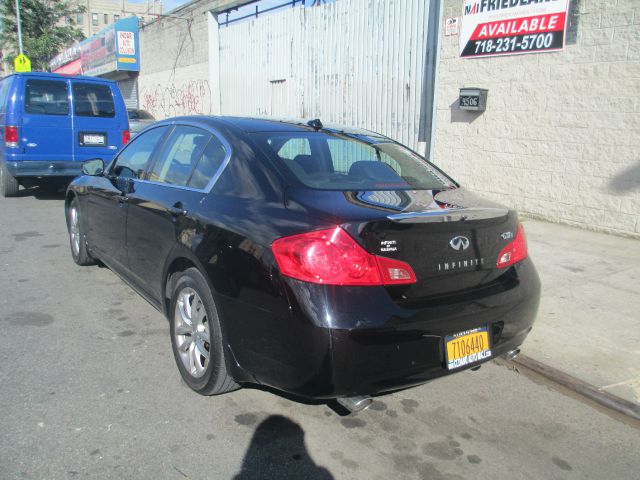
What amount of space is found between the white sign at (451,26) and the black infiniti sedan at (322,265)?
18.9 ft

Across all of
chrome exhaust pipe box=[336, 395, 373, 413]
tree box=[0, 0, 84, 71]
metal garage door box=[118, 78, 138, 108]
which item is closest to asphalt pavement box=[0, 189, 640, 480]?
chrome exhaust pipe box=[336, 395, 373, 413]

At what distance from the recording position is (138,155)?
4.62 m

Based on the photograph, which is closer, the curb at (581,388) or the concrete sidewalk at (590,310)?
the curb at (581,388)

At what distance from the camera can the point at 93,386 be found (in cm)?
347

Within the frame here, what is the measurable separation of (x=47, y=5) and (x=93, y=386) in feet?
124

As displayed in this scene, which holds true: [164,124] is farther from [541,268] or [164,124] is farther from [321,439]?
[541,268]

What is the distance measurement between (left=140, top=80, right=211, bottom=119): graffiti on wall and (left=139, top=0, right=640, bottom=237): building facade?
483cm

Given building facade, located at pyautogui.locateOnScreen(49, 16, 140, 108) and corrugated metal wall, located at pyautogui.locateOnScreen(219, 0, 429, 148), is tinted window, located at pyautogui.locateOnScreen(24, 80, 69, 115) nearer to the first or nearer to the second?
corrugated metal wall, located at pyautogui.locateOnScreen(219, 0, 429, 148)

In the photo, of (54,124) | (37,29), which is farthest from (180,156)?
(37,29)

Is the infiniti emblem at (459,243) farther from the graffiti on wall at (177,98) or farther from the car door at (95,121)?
the graffiti on wall at (177,98)

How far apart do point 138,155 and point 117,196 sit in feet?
1.25

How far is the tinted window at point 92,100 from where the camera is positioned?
9773 mm

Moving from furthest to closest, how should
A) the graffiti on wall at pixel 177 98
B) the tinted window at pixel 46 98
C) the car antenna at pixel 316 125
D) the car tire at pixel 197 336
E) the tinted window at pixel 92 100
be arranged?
the graffiti on wall at pixel 177 98 → the tinted window at pixel 92 100 → the tinted window at pixel 46 98 → the car antenna at pixel 316 125 → the car tire at pixel 197 336

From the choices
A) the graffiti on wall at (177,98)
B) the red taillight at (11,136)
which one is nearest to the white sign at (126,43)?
the graffiti on wall at (177,98)
